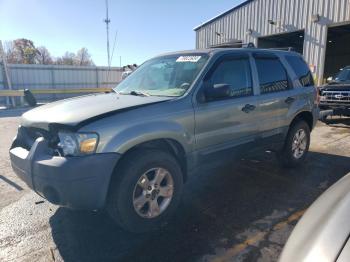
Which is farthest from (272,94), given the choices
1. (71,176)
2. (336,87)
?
(336,87)

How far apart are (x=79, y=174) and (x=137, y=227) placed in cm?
88

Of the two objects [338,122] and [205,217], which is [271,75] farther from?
[338,122]

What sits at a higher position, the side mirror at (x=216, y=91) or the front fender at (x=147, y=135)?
the side mirror at (x=216, y=91)

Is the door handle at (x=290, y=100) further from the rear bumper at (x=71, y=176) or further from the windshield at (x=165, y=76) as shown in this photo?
the rear bumper at (x=71, y=176)

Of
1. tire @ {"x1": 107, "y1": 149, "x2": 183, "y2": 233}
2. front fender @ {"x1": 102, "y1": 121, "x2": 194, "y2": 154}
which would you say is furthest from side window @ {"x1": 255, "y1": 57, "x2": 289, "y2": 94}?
tire @ {"x1": 107, "y1": 149, "x2": 183, "y2": 233}

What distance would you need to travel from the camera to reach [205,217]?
3.74 m

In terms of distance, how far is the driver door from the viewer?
12.6ft

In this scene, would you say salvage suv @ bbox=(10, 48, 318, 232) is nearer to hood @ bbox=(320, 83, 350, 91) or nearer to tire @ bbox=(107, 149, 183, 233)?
tire @ bbox=(107, 149, 183, 233)

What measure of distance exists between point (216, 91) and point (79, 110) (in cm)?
153

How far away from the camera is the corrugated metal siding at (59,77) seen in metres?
20.0

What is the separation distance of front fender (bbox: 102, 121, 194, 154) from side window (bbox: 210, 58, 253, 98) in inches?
31.6

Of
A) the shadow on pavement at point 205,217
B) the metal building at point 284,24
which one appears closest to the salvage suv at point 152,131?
the shadow on pavement at point 205,217

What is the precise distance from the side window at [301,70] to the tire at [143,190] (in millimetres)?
3055

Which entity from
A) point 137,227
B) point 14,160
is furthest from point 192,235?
point 14,160
